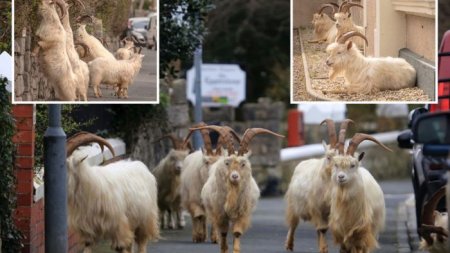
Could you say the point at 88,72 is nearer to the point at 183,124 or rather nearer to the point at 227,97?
the point at 183,124

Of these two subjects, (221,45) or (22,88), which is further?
(221,45)

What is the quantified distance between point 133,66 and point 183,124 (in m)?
13.3

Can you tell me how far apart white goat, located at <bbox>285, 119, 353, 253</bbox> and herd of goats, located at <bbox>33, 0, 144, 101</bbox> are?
3.72 metres

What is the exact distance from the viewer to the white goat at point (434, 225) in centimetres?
1341

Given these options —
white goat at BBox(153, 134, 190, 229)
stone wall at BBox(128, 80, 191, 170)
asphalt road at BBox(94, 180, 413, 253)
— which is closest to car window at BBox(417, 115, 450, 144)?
asphalt road at BBox(94, 180, 413, 253)

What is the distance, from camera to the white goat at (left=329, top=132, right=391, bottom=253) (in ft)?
51.4

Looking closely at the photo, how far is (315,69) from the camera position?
13.6 m

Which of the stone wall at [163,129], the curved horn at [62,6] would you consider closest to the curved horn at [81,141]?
the curved horn at [62,6]

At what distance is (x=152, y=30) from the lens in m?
13.8

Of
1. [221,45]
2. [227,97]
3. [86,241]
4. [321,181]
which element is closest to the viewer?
[86,241]

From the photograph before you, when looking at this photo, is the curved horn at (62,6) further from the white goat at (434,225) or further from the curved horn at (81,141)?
the white goat at (434,225)

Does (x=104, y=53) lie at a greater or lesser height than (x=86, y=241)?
greater

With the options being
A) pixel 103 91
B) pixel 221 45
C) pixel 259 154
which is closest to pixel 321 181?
pixel 103 91

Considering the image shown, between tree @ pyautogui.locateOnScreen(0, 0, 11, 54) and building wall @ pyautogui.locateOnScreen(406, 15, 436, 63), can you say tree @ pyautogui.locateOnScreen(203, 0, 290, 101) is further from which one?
building wall @ pyautogui.locateOnScreen(406, 15, 436, 63)
